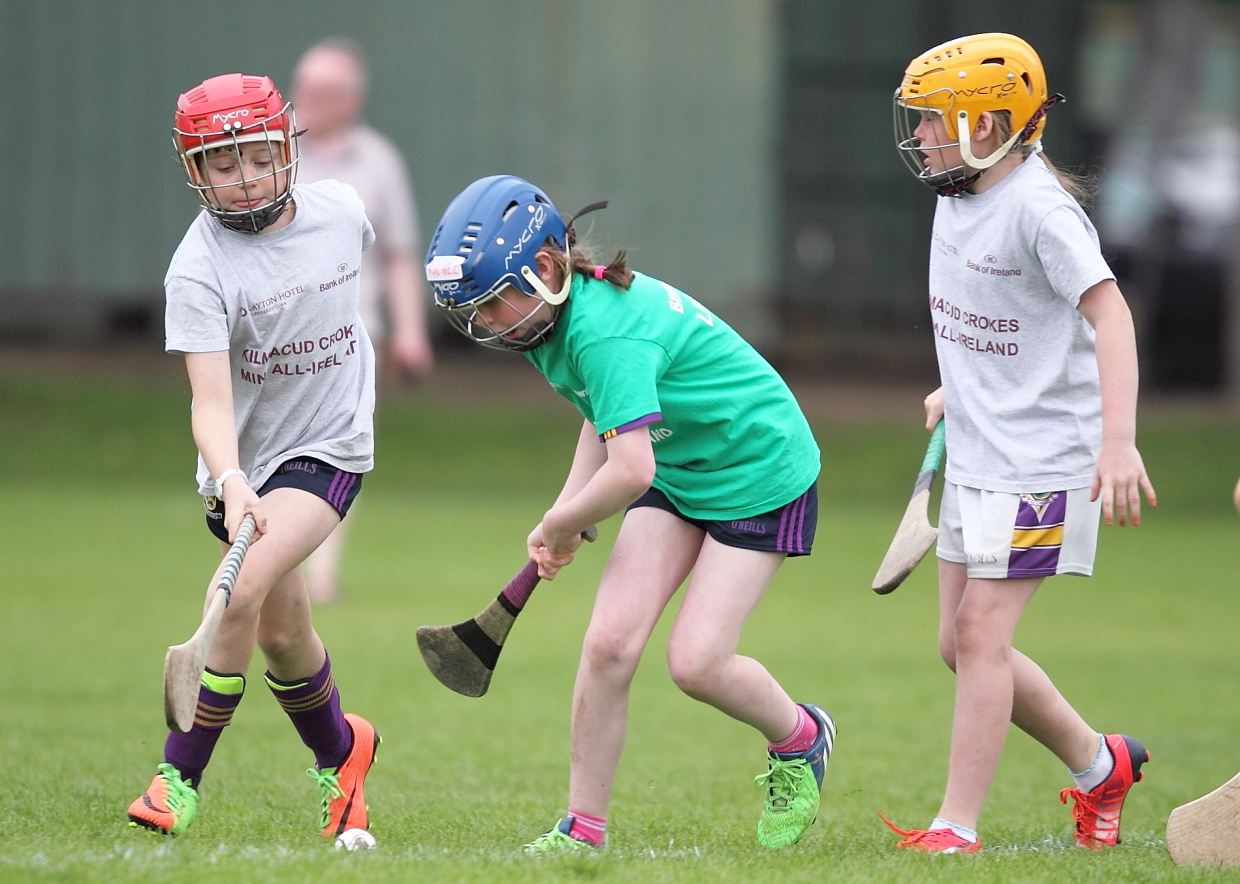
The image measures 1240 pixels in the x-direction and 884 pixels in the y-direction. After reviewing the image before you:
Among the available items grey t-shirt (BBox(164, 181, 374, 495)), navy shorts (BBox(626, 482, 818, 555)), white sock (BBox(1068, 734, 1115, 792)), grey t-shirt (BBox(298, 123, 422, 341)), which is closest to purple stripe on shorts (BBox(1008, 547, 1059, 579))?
navy shorts (BBox(626, 482, 818, 555))

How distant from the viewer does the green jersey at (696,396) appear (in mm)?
3721

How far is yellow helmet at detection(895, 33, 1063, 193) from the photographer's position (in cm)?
389

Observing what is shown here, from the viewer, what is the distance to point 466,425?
15.8m

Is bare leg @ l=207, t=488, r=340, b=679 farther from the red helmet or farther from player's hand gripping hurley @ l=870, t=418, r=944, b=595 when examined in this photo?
player's hand gripping hurley @ l=870, t=418, r=944, b=595

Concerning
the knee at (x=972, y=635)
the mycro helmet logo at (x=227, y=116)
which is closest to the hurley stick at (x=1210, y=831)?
the knee at (x=972, y=635)

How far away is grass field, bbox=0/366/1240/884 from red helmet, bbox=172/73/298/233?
154 cm

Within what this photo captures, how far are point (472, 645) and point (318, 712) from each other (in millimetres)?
455

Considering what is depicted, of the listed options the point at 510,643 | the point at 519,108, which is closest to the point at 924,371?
the point at 519,108

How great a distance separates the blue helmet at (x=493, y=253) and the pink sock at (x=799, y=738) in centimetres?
126

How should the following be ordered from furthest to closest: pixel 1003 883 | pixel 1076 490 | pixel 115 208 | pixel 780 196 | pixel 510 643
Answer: pixel 780 196
pixel 115 208
pixel 510 643
pixel 1076 490
pixel 1003 883

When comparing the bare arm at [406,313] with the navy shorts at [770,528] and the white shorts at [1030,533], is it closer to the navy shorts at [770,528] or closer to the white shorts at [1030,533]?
the navy shorts at [770,528]

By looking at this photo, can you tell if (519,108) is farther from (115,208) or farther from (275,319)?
(275,319)

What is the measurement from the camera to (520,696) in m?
6.79

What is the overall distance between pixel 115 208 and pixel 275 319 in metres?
13.3
